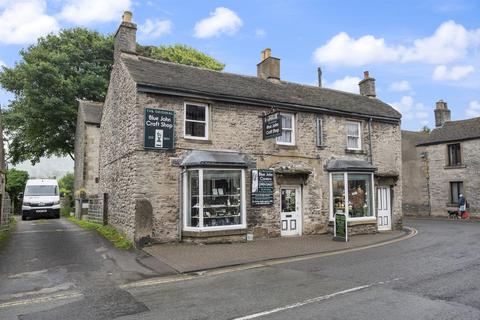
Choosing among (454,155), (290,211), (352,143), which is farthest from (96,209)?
(454,155)

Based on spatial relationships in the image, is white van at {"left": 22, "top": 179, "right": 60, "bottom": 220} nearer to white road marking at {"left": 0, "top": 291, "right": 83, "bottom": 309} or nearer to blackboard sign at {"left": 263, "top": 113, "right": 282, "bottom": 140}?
blackboard sign at {"left": 263, "top": 113, "right": 282, "bottom": 140}

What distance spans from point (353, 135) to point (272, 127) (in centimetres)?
569

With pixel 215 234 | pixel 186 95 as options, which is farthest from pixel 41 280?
pixel 186 95

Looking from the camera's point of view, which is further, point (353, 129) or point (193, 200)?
point (353, 129)

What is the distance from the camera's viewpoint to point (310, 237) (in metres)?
15.7

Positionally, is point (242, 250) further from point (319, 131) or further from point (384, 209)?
point (384, 209)

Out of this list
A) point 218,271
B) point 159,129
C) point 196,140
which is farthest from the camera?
point 196,140

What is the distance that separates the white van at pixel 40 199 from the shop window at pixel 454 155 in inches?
1172

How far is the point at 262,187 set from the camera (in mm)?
15289

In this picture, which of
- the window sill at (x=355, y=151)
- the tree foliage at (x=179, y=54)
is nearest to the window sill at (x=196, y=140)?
the window sill at (x=355, y=151)

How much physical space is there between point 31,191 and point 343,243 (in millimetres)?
22500

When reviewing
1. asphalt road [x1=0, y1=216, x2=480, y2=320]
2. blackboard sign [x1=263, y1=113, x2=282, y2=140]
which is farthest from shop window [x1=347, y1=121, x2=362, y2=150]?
asphalt road [x1=0, y1=216, x2=480, y2=320]

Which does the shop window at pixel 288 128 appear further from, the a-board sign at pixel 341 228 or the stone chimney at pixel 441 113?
the stone chimney at pixel 441 113

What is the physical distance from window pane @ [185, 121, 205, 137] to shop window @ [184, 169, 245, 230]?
1.62 metres
